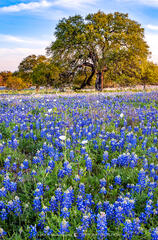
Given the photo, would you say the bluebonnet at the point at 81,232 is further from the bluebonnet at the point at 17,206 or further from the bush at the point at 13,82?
the bush at the point at 13,82

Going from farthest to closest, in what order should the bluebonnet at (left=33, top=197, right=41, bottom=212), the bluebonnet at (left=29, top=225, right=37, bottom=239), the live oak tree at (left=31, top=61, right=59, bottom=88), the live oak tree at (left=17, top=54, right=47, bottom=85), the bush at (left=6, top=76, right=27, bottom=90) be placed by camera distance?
the live oak tree at (left=17, top=54, right=47, bottom=85) < the bush at (left=6, top=76, right=27, bottom=90) < the live oak tree at (left=31, top=61, right=59, bottom=88) < the bluebonnet at (left=33, top=197, right=41, bottom=212) < the bluebonnet at (left=29, top=225, right=37, bottom=239)

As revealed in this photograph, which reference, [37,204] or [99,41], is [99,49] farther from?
[37,204]

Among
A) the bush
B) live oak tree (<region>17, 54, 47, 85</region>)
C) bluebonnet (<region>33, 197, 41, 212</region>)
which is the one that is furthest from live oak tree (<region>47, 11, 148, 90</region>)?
bluebonnet (<region>33, 197, 41, 212</region>)

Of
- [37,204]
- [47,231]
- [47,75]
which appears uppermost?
[47,75]

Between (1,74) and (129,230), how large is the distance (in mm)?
94509

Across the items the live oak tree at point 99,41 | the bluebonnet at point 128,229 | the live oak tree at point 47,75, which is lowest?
the bluebonnet at point 128,229

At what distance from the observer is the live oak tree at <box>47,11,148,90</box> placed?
26766 mm

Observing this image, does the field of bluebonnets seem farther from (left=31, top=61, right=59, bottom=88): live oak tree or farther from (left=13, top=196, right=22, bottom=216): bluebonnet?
(left=31, top=61, right=59, bottom=88): live oak tree

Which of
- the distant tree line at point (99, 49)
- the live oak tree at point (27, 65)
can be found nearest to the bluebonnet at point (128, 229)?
the distant tree line at point (99, 49)

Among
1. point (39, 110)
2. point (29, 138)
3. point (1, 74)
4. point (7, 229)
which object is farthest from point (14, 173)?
point (1, 74)

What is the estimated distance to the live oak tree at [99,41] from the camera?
87.8 feet

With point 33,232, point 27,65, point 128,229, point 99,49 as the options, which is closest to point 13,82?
point 27,65

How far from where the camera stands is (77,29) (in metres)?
27.7

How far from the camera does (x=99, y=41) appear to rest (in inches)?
1103
